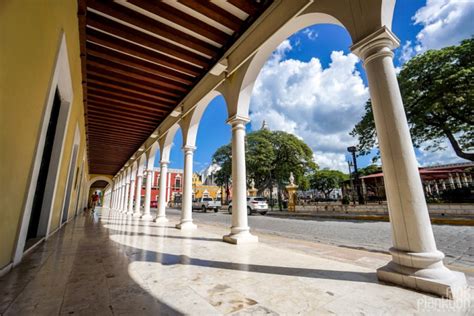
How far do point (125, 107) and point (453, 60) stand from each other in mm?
14007

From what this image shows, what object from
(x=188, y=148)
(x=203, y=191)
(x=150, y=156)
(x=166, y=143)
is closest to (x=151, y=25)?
(x=188, y=148)

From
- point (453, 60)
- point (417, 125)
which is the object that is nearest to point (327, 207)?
point (417, 125)

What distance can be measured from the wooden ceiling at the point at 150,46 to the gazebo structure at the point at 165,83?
2 centimetres

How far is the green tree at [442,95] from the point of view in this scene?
9.04m

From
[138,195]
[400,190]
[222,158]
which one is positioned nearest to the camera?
[400,190]

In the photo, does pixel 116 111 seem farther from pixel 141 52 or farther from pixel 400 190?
pixel 400 190

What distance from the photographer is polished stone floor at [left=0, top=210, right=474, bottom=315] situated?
4.93ft

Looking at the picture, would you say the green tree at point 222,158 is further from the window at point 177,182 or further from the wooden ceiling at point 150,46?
the wooden ceiling at point 150,46

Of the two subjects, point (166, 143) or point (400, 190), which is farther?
point (166, 143)

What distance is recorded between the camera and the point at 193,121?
632cm

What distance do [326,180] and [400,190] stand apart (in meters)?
46.5

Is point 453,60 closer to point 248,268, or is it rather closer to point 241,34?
point 241,34

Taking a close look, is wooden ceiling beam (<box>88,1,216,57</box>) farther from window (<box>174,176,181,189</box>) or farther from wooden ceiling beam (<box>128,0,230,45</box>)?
window (<box>174,176,181,189</box>)

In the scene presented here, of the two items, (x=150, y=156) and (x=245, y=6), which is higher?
(x=245, y=6)
